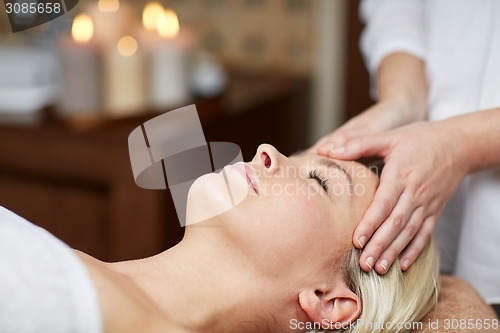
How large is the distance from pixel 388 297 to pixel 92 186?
1151 mm

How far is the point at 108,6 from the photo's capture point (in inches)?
81.1

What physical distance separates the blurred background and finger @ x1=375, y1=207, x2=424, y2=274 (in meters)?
0.92

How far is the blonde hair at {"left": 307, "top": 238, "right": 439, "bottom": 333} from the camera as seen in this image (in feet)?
3.24

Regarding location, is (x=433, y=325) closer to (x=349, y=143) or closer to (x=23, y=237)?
(x=349, y=143)

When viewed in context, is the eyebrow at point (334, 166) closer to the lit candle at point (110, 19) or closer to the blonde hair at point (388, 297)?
the blonde hair at point (388, 297)

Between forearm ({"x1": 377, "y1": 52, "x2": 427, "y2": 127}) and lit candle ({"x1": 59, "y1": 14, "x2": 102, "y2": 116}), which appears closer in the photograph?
forearm ({"x1": 377, "y1": 52, "x2": 427, "y2": 127})

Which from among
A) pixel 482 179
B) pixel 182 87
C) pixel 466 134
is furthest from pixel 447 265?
pixel 182 87

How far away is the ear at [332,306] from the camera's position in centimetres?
98

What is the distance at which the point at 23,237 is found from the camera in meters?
0.78

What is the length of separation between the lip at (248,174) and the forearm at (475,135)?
0.37 m

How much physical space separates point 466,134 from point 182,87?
121 centimetres

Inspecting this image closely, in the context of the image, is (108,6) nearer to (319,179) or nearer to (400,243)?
(319,179)

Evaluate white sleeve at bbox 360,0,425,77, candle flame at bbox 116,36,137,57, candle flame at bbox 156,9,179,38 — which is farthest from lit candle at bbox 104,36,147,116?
white sleeve at bbox 360,0,425,77

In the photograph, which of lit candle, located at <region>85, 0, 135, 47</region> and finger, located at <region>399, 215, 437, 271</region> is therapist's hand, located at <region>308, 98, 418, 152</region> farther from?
lit candle, located at <region>85, 0, 135, 47</region>
